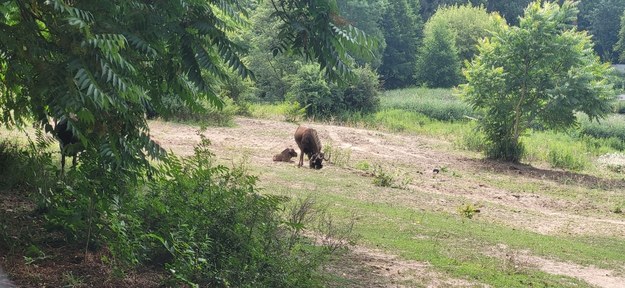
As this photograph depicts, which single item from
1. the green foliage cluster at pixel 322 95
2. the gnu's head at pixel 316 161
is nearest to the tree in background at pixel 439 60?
the green foliage cluster at pixel 322 95

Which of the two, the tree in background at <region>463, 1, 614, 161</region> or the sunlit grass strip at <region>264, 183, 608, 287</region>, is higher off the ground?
the tree in background at <region>463, 1, 614, 161</region>

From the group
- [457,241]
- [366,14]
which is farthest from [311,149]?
[366,14]

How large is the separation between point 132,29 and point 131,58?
305mm

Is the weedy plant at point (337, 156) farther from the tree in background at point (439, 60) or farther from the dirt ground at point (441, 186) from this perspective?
the tree in background at point (439, 60)

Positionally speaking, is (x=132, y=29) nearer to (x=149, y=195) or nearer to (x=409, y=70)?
(x=149, y=195)

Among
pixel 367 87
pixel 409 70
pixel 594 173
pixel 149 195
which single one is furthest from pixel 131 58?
pixel 409 70

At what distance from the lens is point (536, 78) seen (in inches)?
1001

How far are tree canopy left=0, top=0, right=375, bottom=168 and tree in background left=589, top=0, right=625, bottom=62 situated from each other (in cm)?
9522

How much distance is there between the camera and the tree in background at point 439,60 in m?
73.8

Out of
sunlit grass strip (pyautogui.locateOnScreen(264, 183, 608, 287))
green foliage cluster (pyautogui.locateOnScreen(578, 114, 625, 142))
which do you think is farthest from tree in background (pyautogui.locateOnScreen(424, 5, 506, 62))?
sunlit grass strip (pyautogui.locateOnScreen(264, 183, 608, 287))

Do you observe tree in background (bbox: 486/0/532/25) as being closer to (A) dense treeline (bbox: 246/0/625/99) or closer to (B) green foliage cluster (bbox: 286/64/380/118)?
(A) dense treeline (bbox: 246/0/625/99)

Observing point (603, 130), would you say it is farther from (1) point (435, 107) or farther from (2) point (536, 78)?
(2) point (536, 78)

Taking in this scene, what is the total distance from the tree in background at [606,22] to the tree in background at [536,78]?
74555 mm

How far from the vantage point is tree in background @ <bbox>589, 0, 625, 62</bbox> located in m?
94.4
